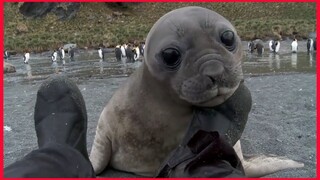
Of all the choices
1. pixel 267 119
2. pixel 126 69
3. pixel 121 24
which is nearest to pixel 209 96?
pixel 267 119

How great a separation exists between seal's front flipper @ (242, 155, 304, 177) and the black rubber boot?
3.42 feet

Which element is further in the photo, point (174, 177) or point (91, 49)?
point (91, 49)

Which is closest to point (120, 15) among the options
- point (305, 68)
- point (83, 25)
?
point (83, 25)

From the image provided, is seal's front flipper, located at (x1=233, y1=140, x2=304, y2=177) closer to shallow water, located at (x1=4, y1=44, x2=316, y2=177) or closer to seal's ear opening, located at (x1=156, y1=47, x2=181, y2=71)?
shallow water, located at (x1=4, y1=44, x2=316, y2=177)

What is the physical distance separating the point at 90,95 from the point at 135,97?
20.5 feet

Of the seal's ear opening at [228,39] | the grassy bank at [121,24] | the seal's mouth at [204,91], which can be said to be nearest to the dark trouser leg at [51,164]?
the seal's mouth at [204,91]

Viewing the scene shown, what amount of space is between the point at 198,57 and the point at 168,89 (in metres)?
0.33

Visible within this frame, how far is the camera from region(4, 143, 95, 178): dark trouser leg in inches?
72.8

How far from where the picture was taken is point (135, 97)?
2.96m

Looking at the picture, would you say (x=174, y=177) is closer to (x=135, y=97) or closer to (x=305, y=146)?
(x=135, y=97)

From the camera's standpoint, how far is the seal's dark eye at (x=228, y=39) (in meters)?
2.48

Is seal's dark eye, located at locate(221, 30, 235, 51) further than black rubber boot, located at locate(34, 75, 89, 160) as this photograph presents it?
No

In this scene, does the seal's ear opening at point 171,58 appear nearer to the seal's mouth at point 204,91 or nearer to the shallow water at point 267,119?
the seal's mouth at point 204,91

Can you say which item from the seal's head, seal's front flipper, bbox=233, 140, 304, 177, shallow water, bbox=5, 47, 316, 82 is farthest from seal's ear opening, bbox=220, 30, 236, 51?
shallow water, bbox=5, 47, 316, 82
